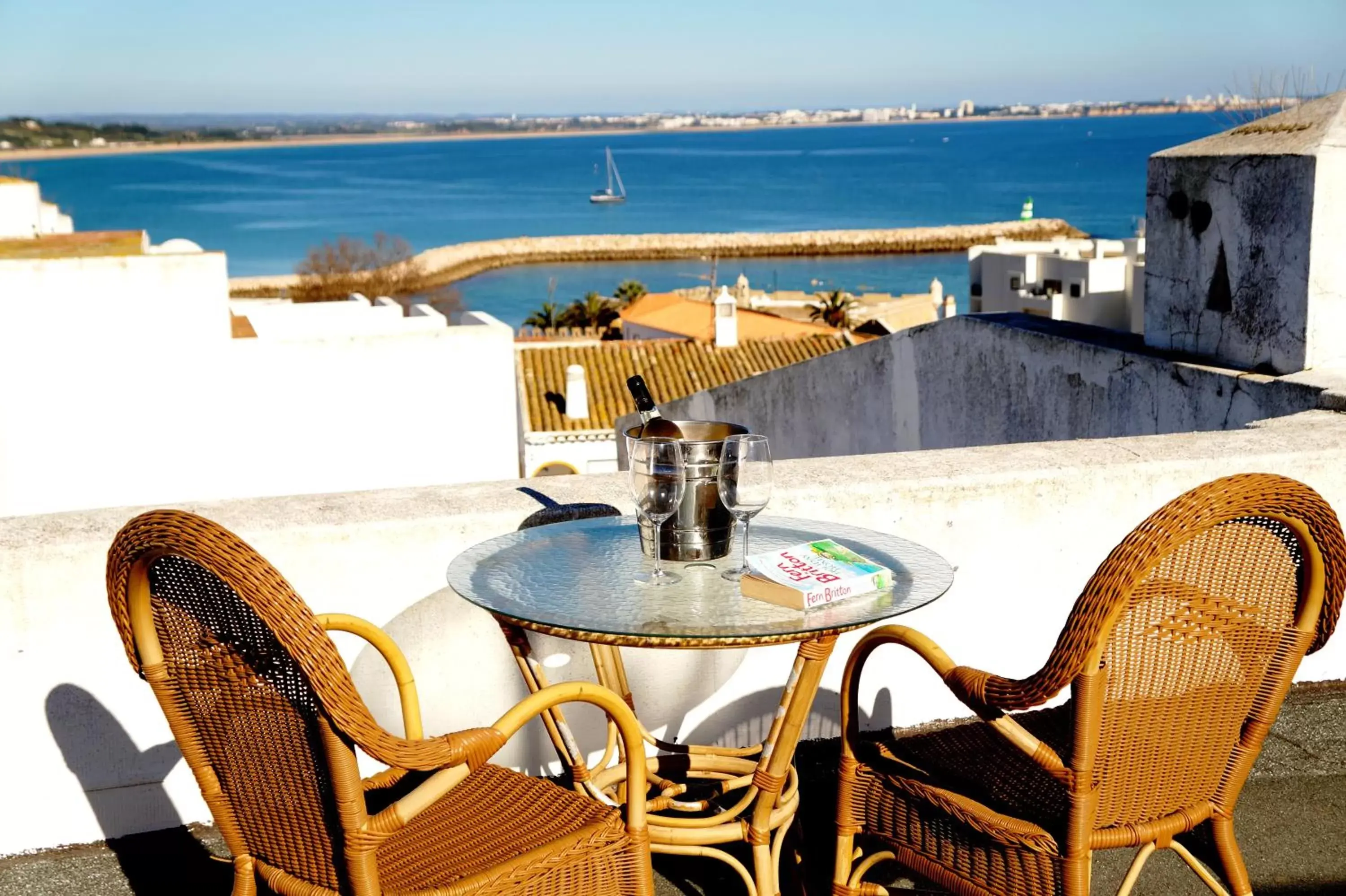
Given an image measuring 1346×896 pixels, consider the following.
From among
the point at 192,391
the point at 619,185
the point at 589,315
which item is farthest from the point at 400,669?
the point at 619,185

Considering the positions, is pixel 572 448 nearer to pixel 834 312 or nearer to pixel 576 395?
pixel 576 395

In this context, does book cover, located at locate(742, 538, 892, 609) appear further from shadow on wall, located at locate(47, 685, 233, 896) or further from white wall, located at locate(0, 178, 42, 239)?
white wall, located at locate(0, 178, 42, 239)

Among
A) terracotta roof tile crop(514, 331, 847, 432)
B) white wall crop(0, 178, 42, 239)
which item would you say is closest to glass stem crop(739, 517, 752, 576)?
white wall crop(0, 178, 42, 239)

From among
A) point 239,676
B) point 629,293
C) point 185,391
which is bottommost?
point 629,293

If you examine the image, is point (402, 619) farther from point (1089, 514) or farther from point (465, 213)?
point (465, 213)

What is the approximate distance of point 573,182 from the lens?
5802 inches

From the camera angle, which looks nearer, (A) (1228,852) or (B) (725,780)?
(A) (1228,852)

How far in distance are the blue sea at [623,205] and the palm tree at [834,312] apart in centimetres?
1328

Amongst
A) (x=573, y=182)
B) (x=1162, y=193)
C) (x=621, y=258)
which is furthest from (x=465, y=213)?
(x=1162, y=193)

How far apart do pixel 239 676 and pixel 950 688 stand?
3.40ft

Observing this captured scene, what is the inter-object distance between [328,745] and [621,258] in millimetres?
86305

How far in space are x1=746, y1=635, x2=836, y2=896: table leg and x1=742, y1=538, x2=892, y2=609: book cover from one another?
19 centimetres

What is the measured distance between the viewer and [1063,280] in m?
34.5

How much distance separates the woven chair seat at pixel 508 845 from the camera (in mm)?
1787
